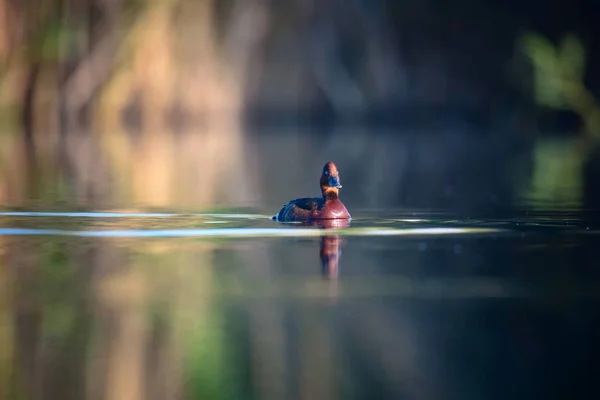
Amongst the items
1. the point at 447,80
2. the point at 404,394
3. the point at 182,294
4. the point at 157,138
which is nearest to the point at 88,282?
Answer: the point at 182,294

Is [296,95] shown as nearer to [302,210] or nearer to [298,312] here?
[302,210]

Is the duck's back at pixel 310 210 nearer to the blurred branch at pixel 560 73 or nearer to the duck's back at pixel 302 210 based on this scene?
the duck's back at pixel 302 210

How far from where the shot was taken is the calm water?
A: 12.2 ft

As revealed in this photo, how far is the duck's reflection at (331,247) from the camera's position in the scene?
599 cm

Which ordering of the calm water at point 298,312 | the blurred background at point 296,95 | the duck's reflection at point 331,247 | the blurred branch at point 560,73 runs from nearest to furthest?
the calm water at point 298,312 → the duck's reflection at point 331,247 → the blurred background at point 296,95 → the blurred branch at point 560,73

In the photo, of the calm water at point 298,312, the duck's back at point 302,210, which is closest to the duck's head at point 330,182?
the duck's back at point 302,210

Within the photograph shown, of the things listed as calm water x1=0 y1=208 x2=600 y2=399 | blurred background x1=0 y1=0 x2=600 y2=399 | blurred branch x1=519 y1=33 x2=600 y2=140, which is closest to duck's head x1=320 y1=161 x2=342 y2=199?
calm water x1=0 y1=208 x2=600 y2=399

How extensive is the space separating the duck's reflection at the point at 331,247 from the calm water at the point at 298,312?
0.02 metres

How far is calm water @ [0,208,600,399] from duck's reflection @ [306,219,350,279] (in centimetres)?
2

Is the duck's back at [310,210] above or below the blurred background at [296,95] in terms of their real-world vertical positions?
below

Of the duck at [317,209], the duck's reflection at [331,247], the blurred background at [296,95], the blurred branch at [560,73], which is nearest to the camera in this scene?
the duck's reflection at [331,247]

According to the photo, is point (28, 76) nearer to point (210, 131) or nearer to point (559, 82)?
point (210, 131)

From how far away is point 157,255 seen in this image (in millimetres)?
6539

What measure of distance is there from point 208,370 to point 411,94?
730 inches
